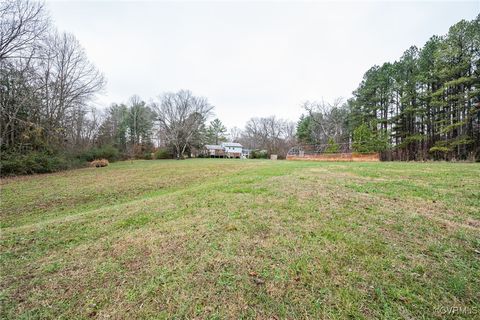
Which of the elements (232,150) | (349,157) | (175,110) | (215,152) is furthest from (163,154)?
(349,157)

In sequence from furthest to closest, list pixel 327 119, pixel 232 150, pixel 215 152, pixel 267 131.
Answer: pixel 267 131 < pixel 232 150 < pixel 215 152 < pixel 327 119

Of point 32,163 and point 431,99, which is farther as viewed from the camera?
point 431,99

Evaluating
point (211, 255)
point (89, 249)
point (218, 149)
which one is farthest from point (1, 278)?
point (218, 149)

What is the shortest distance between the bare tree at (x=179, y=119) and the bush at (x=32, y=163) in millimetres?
19385

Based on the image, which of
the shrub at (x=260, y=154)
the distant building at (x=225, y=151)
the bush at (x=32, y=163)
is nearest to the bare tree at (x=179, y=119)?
the distant building at (x=225, y=151)

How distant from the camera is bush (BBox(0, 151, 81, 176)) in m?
11.6

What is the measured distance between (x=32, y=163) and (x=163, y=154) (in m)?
22.3

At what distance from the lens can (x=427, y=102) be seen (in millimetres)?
20438

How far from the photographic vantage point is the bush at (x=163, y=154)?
34.5m

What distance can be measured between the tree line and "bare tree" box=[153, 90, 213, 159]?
26680mm

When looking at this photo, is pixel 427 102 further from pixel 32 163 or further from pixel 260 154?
pixel 32 163

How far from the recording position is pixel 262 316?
153 cm

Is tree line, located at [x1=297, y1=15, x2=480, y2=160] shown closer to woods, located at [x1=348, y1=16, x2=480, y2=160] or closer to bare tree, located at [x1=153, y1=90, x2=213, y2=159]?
woods, located at [x1=348, y1=16, x2=480, y2=160]

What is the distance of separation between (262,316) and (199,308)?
0.55 m
